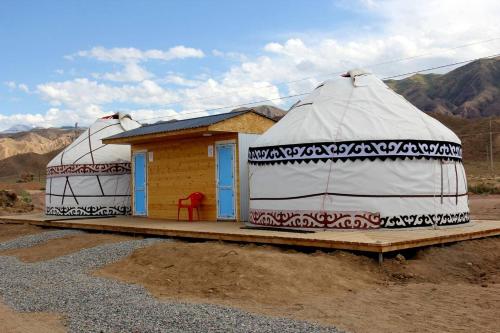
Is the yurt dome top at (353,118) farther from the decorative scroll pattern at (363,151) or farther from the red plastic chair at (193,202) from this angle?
the red plastic chair at (193,202)

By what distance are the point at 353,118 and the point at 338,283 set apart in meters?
3.46

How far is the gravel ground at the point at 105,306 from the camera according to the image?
4.47 meters

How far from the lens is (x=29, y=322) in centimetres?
484

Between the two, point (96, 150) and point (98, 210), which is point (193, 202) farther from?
point (96, 150)

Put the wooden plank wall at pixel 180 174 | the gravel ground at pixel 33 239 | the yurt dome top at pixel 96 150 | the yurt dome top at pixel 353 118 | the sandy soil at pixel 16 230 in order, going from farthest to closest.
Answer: the yurt dome top at pixel 96 150 → the sandy soil at pixel 16 230 → the wooden plank wall at pixel 180 174 → the gravel ground at pixel 33 239 → the yurt dome top at pixel 353 118

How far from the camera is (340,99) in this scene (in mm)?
9328

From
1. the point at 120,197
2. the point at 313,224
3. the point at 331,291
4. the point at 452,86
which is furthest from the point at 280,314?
the point at 452,86

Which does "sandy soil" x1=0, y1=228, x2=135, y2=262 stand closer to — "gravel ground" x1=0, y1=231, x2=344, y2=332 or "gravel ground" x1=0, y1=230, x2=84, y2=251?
"gravel ground" x1=0, y1=230, x2=84, y2=251

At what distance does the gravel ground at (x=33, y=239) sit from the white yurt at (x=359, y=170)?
4118 mm

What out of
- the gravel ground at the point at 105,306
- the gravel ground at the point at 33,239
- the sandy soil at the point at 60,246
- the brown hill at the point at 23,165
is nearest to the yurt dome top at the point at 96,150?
the gravel ground at the point at 33,239

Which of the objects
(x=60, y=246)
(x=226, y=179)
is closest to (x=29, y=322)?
(x=60, y=246)

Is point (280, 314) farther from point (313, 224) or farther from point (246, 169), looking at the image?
point (246, 169)

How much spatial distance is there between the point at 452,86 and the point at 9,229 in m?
91.0

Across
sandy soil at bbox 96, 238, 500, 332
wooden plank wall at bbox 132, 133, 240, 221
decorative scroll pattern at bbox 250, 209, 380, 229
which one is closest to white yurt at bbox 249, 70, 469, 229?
decorative scroll pattern at bbox 250, 209, 380, 229
